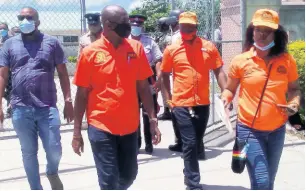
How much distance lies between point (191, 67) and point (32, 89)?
1.73m

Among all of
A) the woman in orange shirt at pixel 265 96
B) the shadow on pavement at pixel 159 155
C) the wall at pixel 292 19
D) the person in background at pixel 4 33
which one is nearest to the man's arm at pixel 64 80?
the woman in orange shirt at pixel 265 96

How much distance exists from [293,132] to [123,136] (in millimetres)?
4883

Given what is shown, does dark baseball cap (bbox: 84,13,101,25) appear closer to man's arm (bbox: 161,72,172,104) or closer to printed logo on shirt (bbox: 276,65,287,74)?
man's arm (bbox: 161,72,172,104)

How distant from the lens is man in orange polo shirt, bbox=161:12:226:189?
18.9ft

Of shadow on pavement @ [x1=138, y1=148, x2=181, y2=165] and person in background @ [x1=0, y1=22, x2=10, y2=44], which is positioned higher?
person in background @ [x1=0, y1=22, x2=10, y2=44]

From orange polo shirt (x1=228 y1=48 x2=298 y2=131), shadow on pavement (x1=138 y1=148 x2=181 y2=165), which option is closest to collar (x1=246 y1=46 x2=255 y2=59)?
orange polo shirt (x1=228 y1=48 x2=298 y2=131)

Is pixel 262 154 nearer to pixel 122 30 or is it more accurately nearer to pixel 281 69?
pixel 281 69

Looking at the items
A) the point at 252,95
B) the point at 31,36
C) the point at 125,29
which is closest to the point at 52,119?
the point at 31,36

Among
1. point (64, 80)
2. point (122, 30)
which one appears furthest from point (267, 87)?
point (64, 80)

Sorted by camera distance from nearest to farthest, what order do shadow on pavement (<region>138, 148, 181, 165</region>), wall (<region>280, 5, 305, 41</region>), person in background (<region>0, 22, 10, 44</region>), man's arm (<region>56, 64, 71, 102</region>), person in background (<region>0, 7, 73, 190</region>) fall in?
person in background (<region>0, 7, 73, 190</region>) < man's arm (<region>56, 64, 71, 102</region>) < shadow on pavement (<region>138, 148, 181, 165</region>) < person in background (<region>0, 22, 10, 44</region>) < wall (<region>280, 5, 305, 41</region>)

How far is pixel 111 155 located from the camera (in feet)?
14.5

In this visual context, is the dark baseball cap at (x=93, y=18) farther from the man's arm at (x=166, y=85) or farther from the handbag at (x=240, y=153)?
the handbag at (x=240, y=153)

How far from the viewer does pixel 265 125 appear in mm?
4324

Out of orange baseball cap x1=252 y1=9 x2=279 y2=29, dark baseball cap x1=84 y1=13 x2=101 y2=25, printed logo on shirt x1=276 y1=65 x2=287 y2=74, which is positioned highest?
dark baseball cap x1=84 y1=13 x2=101 y2=25
